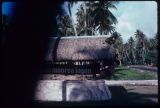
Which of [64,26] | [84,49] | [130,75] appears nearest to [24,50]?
[64,26]

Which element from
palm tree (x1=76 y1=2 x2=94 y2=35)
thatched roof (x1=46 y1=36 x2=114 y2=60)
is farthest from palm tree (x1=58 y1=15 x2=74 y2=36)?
palm tree (x1=76 y1=2 x2=94 y2=35)

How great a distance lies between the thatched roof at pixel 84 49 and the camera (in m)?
6.03

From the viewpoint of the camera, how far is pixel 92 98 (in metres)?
5.05

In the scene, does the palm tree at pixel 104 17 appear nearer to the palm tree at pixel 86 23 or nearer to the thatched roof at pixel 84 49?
the palm tree at pixel 86 23

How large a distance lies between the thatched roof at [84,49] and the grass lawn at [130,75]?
1.39 feet

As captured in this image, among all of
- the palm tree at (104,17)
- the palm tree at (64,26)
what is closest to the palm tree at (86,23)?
the palm tree at (104,17)

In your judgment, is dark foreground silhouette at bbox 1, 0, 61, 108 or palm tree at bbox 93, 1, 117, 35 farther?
palm tree at bbox 93, 1, 117, 35

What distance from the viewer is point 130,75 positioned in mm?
7027

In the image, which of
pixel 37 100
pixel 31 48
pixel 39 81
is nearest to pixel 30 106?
pixel 37 100

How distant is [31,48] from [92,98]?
1290 mm

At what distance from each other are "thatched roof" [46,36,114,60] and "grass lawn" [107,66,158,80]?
1.39 feet

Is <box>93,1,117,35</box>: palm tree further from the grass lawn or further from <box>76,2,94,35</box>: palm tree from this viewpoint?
the grass lawn

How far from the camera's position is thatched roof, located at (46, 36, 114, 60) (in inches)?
237

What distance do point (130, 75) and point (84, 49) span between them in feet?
4.34
